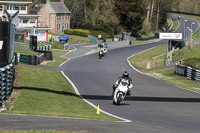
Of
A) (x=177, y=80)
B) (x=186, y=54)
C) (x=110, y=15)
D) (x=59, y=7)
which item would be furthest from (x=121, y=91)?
(x=110, y=15)

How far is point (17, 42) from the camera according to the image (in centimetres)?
5356

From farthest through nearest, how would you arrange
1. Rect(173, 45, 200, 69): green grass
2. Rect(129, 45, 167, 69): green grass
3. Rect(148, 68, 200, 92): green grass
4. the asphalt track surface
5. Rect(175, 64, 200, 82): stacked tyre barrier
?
Rect(129, 45, 167, 69): green grass → Rect(173, 45, 200, 69): green grass → Rect(175, 64, 200, 82): stacked tyre barrier → Rect(148, 68, 200, 92): green grass → the asphalt track surface

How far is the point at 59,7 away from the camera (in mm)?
103812

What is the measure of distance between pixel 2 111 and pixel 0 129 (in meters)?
3.88

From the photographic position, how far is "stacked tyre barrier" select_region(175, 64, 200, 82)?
37406 mm

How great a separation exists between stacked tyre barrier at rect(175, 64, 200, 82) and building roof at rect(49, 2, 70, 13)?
205 ft

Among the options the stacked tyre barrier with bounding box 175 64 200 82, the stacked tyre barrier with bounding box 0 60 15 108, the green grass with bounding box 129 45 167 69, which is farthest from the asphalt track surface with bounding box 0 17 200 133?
the green grass with bounding box 129 45 167 69

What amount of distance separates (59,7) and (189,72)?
225 feet

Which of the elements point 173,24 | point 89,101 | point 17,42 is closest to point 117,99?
point 89,101

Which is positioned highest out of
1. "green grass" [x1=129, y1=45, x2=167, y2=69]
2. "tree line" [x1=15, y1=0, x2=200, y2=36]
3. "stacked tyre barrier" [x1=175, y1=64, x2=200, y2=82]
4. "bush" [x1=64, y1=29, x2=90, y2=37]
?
"tree line" [x1=15, y1=0, x2=200, y2=36]

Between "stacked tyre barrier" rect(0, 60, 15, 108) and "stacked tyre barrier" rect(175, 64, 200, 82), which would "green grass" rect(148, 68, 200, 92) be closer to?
"stacked tyre barrier" rect(175, 64, 200, 82)

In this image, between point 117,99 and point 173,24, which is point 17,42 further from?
point 173,24

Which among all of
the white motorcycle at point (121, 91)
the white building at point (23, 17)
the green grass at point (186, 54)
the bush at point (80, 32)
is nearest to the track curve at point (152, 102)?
the white motorcycle at point (121, 91)

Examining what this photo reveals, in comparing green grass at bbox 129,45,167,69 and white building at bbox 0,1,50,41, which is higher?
white building at bbox 0,1,50,41
